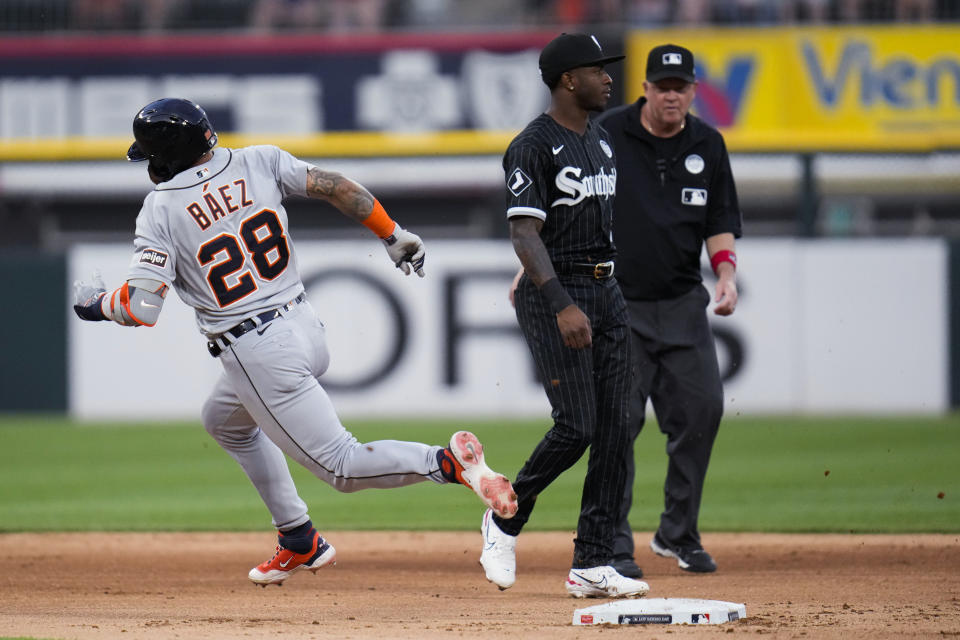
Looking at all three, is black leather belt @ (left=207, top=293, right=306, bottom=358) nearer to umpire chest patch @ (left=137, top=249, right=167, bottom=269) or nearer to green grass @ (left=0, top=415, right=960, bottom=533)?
umpire chest patch @ (left=137, top=249, right=167, bottom=269)

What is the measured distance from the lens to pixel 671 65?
6000 millimetres

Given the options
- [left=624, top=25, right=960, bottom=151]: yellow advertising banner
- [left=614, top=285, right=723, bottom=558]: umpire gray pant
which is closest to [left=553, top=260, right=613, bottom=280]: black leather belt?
[left=614, top=285, right=723, bottom=558]: umpire gray pant

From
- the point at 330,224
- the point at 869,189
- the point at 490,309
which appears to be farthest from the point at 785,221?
the point at 330,224

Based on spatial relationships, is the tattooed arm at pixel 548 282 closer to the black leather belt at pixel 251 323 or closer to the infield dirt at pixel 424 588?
the black leather belt at pixel 251 323

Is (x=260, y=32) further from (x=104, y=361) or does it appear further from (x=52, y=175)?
(x=104, y=361)

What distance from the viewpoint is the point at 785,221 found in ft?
43.8

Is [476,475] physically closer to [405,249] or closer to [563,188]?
[405,249]

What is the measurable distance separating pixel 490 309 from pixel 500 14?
6.12 m

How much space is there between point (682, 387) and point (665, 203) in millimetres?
828

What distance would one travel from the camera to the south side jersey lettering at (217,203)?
→ 5.04 m

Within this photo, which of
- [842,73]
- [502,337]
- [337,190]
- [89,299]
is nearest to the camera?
[89,299]

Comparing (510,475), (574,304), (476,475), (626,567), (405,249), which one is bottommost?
(510,475)

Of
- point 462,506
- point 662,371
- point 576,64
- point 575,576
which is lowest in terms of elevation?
point 462,506

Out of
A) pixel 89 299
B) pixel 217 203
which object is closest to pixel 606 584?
pixel 217 203
